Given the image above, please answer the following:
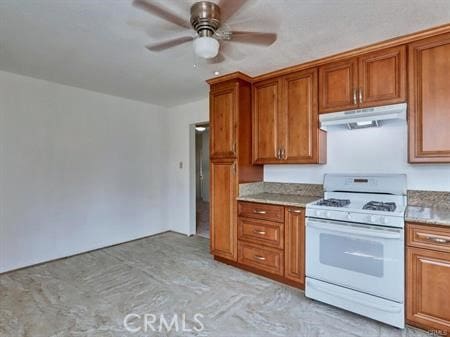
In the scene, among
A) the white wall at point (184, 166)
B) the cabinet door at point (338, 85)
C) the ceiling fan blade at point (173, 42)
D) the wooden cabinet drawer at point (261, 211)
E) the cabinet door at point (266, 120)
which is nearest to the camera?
the ceiling fan blade at point (173, 42)

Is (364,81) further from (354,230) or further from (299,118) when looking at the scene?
(354,230)

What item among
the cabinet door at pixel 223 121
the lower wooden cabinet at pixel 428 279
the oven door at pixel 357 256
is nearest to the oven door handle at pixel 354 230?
the oven door at pixel 357 256

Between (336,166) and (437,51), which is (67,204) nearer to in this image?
(336,166)

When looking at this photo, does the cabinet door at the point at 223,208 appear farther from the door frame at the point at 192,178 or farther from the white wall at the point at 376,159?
the door frame at the point at 192,178

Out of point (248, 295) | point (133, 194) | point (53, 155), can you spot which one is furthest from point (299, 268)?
point (53, 155)

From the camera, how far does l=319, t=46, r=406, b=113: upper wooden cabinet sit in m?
2.30

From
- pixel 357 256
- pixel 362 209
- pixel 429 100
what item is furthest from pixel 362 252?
pixel 429 100

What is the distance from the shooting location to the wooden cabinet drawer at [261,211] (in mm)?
2750

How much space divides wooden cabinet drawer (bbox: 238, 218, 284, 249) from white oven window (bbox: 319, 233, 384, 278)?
50cm

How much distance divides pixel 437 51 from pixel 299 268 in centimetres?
221

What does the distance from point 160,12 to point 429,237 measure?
237 cm

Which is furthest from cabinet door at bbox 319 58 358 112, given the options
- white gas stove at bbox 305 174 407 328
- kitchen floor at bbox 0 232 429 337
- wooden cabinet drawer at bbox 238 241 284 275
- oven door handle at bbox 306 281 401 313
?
kitchen floor at bbox 0 232 429 337

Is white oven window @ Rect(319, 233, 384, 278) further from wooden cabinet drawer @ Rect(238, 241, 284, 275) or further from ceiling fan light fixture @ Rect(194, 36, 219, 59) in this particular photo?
ceiling fan light fixture @ Rect(194, 36, 219, 59)

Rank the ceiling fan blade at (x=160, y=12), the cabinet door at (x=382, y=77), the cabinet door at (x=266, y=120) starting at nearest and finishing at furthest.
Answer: the ceiling fan blade at (x=160, y=12) → the cabinet door at (x=382, y=77) → the cabinet door at (x=266, y=120)
